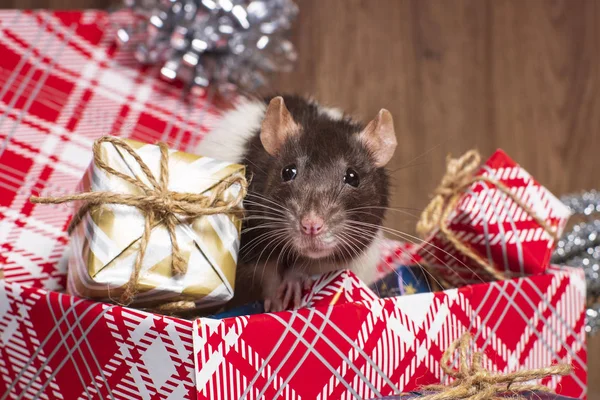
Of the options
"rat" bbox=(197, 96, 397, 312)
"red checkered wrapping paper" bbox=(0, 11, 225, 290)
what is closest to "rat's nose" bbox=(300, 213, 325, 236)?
"rat" bbox=(197, 96, 397, 312)

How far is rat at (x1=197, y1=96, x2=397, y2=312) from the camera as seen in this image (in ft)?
2.68

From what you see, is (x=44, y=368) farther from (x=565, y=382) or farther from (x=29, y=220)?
(x=565, y=382)

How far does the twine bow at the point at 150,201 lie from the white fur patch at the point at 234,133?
0.25 meters

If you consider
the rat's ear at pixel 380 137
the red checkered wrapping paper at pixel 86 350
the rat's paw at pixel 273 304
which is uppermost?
the rat's ear at pixel 380 137

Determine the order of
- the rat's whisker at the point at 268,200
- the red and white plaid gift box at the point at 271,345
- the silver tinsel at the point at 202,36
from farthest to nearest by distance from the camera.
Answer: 1. the silver tinsel at the point at 202,36
2. the rat's whisker at the point at 268,200
3. the red and white plaid gift box at the point at 271,345

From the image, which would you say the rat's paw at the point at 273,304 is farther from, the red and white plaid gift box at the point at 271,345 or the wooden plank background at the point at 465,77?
the wooden plank background at the point at 465,77

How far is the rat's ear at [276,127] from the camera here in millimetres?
857

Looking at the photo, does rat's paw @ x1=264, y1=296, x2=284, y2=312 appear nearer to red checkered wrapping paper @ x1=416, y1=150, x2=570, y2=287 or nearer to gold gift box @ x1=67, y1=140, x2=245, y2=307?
gold gift box @ x1=67, y1=140, x2=245, y2=307

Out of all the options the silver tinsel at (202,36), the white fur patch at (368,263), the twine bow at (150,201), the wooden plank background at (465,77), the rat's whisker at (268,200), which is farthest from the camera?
the wooden plank background at (465,77)

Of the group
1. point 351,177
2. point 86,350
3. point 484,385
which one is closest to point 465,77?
point 351,177

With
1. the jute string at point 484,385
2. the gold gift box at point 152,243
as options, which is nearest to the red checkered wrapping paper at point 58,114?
the gold gift box at point 152,243

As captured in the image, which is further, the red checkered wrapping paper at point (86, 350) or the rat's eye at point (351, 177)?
the rat's eye at point (351, 177)

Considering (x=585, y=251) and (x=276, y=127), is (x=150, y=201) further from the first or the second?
(x=585, y=251)

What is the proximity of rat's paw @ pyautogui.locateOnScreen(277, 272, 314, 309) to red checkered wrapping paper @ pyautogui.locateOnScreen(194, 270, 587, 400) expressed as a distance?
0.55ft
